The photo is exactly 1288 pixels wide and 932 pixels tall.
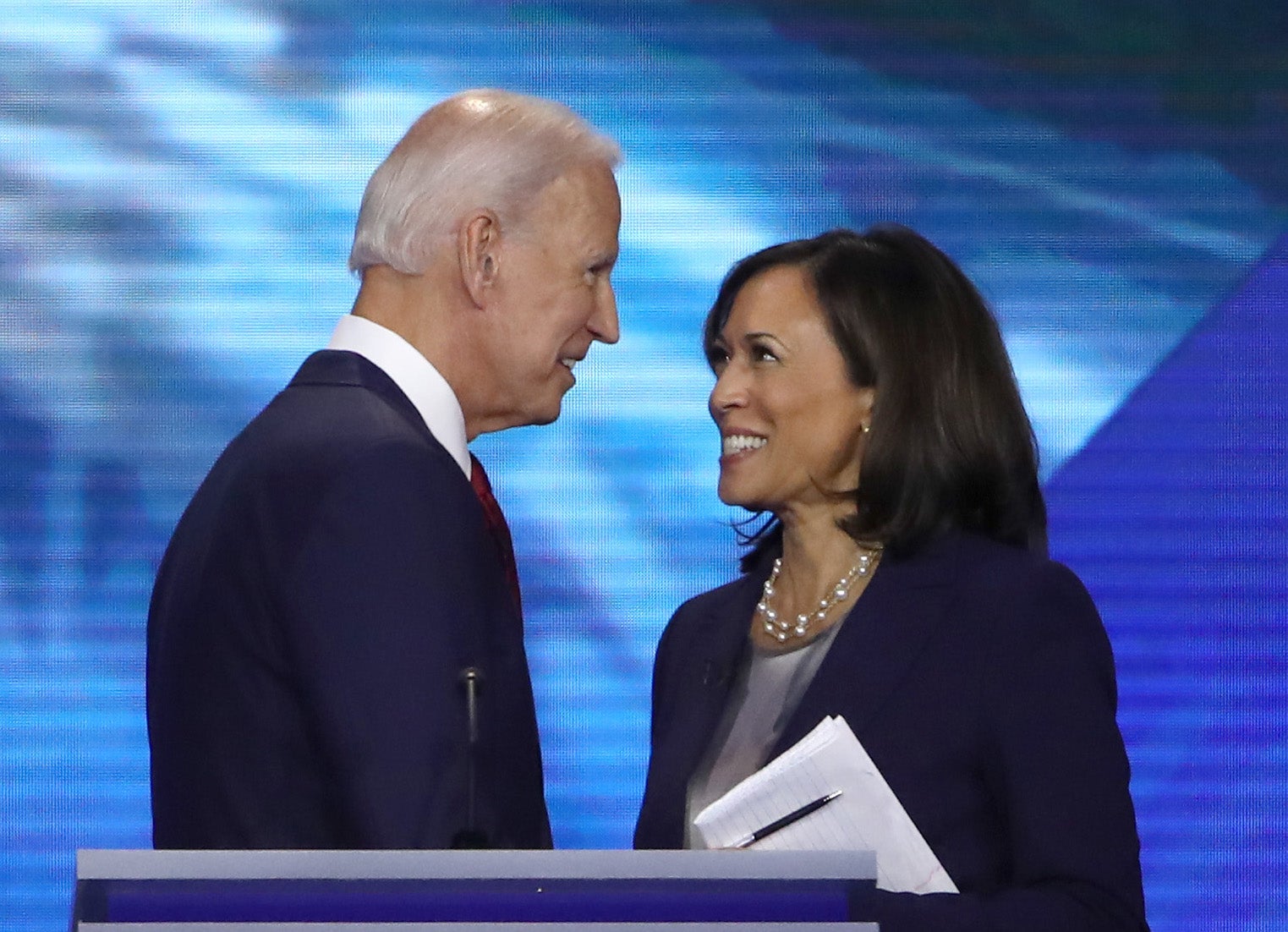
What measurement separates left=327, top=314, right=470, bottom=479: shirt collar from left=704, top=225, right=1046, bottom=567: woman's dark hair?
72cm

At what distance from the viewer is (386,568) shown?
5.08 ft

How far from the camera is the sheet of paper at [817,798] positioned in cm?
193

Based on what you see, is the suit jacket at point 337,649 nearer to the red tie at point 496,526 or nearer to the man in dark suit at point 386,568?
the man in dark suit at point 386,568

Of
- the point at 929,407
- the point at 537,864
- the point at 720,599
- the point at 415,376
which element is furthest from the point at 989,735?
the point at 537,864

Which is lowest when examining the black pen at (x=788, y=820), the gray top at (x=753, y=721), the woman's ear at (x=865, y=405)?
the black pen at (x=788, y=820)

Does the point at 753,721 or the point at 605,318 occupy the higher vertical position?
the point at 605,318

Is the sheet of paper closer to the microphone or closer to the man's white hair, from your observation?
the microphone

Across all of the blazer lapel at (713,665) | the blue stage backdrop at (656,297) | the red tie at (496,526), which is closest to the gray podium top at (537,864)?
the red tie at (496,526)

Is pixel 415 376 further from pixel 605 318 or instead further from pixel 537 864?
pixel 537 864

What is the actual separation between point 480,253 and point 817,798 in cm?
66

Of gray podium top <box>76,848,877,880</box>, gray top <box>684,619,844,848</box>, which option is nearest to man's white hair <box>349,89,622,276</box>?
gray top <box>684,619,844,848</box>

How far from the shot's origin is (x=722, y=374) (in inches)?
100

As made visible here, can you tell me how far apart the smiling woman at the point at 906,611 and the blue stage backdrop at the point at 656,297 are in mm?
1062

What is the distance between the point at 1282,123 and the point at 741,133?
113 centimetres
